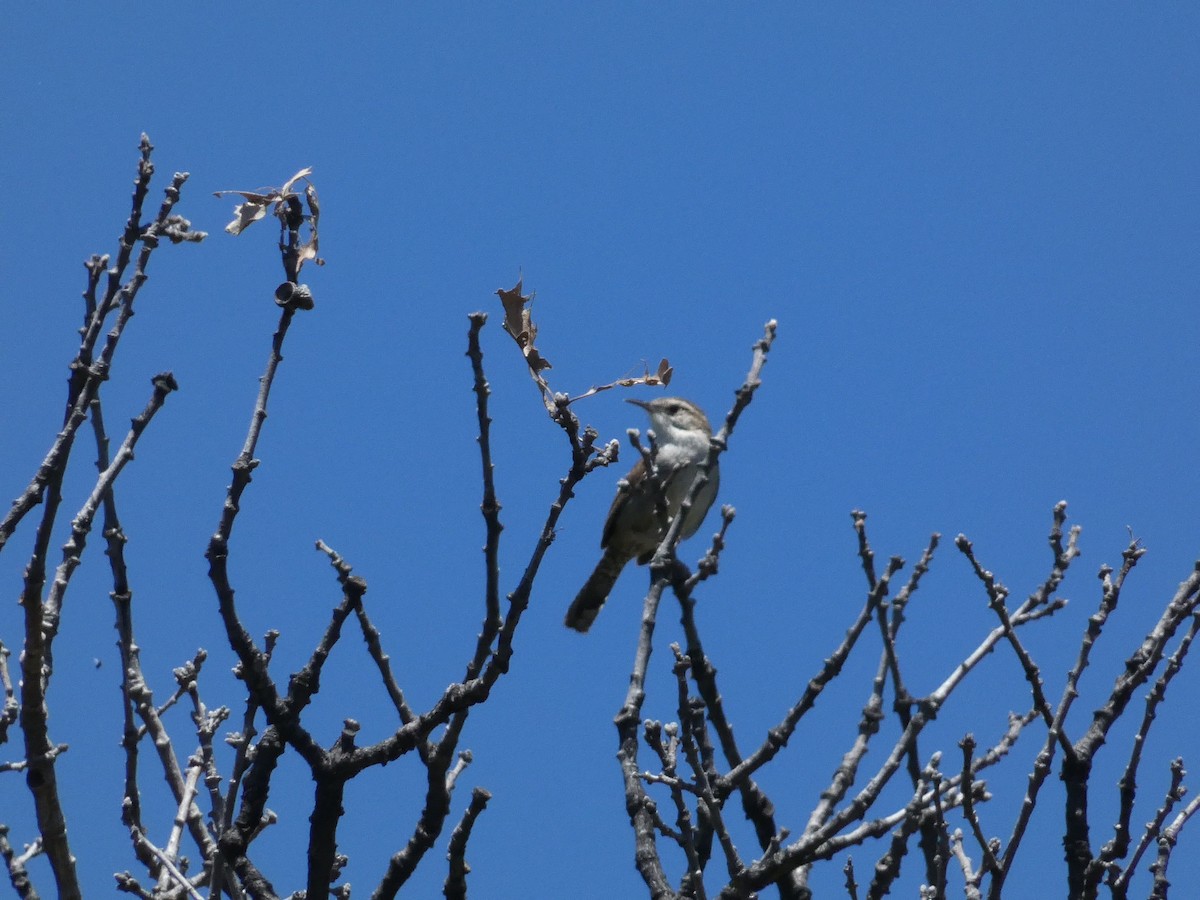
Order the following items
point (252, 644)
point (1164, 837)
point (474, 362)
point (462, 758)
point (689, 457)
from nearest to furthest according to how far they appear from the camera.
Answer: point (474, 362)
point (252, 644)
point (1164, 837)
point (462, 758)
point (689, 457)

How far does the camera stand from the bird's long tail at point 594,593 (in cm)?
981

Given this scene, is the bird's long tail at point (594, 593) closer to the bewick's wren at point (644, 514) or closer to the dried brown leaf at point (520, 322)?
the bewick's wren at point (644, 514)

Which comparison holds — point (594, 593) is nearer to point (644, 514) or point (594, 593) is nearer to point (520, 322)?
point (644, 514)

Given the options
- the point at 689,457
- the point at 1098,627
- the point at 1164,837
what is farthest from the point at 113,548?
the point at 689,457

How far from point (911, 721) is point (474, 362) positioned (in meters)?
1.75

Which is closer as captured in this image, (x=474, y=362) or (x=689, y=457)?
(x=474, y=362)

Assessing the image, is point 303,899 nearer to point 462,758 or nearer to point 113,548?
point 462,758

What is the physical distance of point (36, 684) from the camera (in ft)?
12.5

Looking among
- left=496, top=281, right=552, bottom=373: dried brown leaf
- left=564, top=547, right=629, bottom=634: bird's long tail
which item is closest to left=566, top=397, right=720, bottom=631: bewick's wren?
left=564, top=547, right=629, bottom=634: bird's long tail

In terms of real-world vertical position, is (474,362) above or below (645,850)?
above

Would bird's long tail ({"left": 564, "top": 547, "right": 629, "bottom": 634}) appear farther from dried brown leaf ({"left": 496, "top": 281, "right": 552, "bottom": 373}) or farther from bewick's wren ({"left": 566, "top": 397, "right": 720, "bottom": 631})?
dried brown leaf ({"left": 496, "top": 281, "right": 552, "bottom": 373})

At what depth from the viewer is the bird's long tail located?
32.2 ft

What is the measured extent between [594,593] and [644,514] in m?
0.86

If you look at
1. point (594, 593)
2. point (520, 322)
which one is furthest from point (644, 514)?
point (520, 322)
